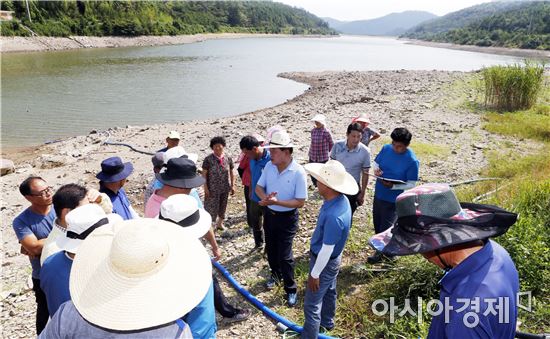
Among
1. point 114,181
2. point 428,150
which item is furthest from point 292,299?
point 428,150

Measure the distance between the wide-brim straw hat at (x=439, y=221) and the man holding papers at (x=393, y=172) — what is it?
252 centimetres

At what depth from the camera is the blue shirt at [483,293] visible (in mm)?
1514

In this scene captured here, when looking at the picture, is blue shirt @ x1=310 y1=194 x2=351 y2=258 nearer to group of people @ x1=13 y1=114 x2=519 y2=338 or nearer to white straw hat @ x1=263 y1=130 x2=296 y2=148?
group of people @ x1=13 y1=114 x2=519 y2=338

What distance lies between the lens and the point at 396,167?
4.36 meters

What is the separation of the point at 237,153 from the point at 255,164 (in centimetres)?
467

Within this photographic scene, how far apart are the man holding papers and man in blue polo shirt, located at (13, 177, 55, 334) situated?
3.54 meters

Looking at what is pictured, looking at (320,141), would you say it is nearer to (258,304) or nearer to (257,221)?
(257,221)

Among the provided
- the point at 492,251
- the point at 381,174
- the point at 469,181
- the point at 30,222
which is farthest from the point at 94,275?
the point at 469,181

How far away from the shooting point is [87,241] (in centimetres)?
184

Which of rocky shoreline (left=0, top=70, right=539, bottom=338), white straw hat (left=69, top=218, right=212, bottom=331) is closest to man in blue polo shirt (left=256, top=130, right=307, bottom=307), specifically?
rocky shoreline (left=0, top=70, right=539, bottom=338)

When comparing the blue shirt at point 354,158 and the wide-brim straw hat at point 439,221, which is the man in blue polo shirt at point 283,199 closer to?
the blue shirt at point 354,158

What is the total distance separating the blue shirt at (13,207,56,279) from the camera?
310cm

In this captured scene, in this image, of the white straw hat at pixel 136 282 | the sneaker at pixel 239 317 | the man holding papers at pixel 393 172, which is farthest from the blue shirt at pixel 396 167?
the white straw hat at pixel 136 282

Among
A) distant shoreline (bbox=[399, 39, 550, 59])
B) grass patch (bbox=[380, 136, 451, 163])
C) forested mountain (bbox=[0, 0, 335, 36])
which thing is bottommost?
grass patch (bbox=[380, 136, 451, 163])
